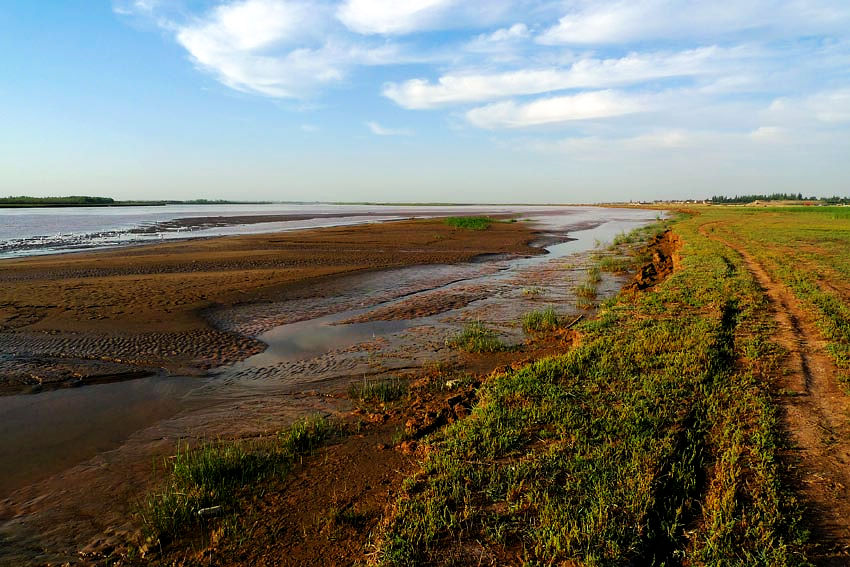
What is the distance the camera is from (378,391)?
7.81 meters

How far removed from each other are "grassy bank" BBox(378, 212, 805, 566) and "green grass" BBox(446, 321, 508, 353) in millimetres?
2094

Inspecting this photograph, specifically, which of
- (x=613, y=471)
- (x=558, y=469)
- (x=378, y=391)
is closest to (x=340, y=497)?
(x=558, y=469)

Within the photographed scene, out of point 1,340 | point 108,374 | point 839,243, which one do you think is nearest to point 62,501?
point 108,374

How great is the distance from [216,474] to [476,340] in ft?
20.9

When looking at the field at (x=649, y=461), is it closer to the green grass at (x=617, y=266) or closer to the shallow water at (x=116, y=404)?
the shallow water at (x=116, y=404)

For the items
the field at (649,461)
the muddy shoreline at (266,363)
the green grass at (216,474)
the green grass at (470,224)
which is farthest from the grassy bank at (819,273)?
the green grass at (470,224)

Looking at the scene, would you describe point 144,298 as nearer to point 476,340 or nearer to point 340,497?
point 476,340

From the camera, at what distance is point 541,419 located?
5953 mm

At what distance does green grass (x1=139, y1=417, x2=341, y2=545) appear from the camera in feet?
14.9

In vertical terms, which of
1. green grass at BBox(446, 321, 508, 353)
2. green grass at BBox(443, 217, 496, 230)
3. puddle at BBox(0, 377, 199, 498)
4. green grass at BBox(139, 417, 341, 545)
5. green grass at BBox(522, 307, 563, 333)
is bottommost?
puddle at BBox(0, 377, 199, 498)

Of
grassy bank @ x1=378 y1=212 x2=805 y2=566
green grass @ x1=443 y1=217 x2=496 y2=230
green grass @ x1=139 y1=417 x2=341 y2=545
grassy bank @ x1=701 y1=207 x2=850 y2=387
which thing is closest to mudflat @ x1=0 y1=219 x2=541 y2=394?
green grass @ x1=139 y1=417 x2=341 y2=545

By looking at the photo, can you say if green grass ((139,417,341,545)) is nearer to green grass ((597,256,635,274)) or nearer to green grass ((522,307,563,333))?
green grass ((522,307,563,333))

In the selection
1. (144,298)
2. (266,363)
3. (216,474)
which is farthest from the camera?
(144,298)

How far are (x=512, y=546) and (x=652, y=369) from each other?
481 centimetres
